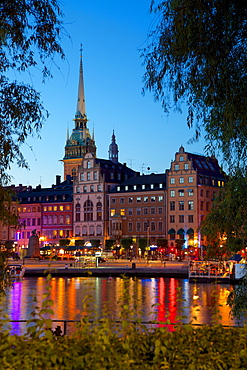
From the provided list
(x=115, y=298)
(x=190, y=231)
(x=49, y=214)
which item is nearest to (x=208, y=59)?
(x=115, y=298)

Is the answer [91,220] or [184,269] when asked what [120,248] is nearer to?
[91,220]

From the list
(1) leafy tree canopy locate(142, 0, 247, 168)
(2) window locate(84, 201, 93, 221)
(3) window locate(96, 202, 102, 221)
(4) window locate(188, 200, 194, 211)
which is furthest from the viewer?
(2) window locate(84, 201, 93, 221)

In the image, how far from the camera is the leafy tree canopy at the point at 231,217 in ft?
63.7

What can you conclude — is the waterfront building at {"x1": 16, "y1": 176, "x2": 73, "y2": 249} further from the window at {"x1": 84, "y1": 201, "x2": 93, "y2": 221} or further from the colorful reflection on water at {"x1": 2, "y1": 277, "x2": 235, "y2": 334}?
the colorful reflection on water at {"x1": 2, "y1": 277, "x2": 235, "y2": 334}

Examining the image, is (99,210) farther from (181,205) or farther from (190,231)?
(190,231)

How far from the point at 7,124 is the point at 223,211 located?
305 inches

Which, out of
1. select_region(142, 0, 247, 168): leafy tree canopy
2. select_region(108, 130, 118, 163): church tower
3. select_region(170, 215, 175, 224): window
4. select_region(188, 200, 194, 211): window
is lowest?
select_region(142, 0, 247, 168): leafy tree canopy

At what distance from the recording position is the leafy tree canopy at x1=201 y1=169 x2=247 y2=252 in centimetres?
1941

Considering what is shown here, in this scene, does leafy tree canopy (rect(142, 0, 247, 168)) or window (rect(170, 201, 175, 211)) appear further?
window (rect(170, 201, 175, 211))

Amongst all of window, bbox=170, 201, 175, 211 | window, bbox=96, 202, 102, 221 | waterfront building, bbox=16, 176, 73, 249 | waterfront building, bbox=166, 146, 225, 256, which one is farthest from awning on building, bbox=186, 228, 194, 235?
waterfront building, bbox=16, 176, 73, 249

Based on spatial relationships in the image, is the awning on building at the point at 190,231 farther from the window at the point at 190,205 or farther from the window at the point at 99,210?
the window at the point at 99,210

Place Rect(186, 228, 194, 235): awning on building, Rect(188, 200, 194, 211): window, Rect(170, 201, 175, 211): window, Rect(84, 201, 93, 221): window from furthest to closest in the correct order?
1. Rect(84, 201, 93, 221): window
2. Rect(170, 201, 175, 211): window
3. Rect(188, 200, 194, 211): window
4. Rect(186, 228, 194, 235): awning on building

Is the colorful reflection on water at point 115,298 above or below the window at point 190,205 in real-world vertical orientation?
below

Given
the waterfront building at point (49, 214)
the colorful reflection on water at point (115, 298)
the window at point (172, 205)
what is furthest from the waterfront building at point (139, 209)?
the colorful reflection on water at point (115, 298)
